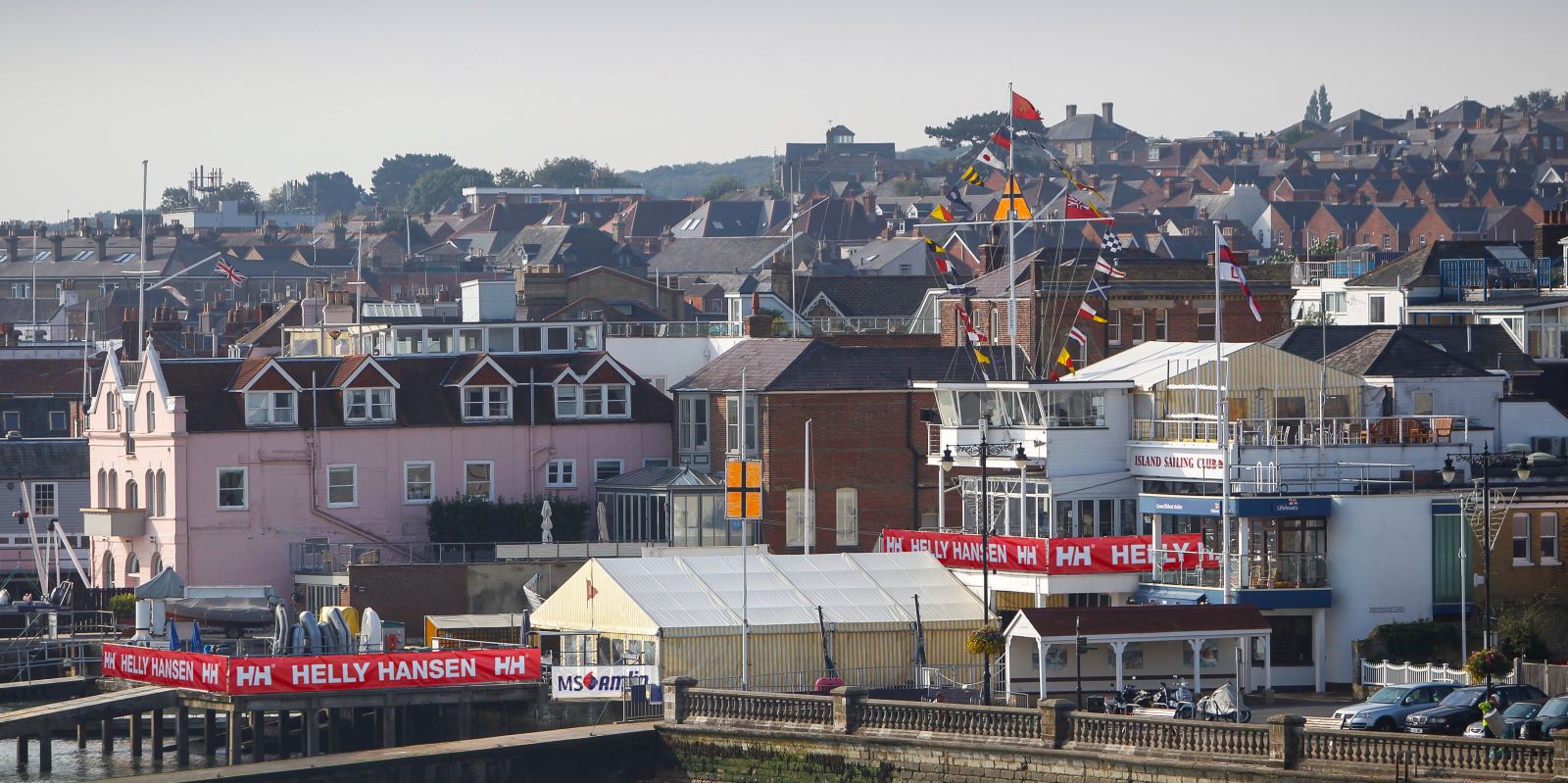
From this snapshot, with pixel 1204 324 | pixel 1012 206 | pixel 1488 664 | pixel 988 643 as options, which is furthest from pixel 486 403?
pixel 1488 664

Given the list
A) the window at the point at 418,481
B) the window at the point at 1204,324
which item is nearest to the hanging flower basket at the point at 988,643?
the window at the point at 418,481

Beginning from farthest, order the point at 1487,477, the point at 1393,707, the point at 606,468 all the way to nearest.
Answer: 1. the point at 606,468
2. the point at 1487,477
3. the point at 1393,707

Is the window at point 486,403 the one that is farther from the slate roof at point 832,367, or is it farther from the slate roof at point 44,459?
the slate roof at point 44,459

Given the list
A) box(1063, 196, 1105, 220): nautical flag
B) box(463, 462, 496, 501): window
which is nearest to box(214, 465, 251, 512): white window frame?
box(463, 462, 496, 501): window

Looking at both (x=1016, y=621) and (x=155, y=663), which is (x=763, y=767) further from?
(x=155, y=663)

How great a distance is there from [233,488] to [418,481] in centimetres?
615

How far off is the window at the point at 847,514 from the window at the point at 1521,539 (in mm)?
24617

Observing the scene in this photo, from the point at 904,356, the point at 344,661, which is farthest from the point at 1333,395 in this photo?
the point at 344,661

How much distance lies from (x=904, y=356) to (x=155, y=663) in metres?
28.0

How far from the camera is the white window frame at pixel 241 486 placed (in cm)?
8500

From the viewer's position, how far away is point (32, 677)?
258 feet

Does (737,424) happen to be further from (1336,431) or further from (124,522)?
(1336,431)

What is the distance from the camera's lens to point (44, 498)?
336 feet

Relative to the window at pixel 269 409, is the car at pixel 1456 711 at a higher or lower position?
lower
